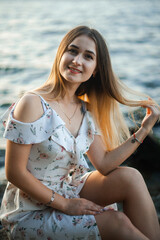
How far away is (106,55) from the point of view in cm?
215

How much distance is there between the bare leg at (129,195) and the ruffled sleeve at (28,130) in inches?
21.9

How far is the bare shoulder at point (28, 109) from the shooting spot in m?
1.72

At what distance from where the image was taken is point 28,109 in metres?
1.74

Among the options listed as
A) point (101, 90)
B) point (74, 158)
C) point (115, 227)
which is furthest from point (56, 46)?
point (115, 227)

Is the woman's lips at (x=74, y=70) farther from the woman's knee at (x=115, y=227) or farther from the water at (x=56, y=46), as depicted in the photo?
the water at (x=56, y=46)

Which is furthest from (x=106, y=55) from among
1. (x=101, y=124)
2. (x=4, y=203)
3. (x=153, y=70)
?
(x=153, y=70)

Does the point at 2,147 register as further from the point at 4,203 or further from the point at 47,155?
the point at 47,155

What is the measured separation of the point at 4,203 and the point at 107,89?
40.9 inches

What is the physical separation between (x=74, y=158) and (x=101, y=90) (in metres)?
0.61

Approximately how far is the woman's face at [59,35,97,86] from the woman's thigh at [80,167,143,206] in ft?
2.18

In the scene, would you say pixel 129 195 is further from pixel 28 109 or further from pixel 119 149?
pixel 28 109

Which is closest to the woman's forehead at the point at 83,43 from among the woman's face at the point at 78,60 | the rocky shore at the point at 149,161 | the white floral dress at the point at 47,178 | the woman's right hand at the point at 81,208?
the woman's face at the point at 78,60

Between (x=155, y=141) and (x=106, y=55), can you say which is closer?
(x=106, y=55)

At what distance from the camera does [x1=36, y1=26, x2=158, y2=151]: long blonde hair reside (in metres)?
2.07
